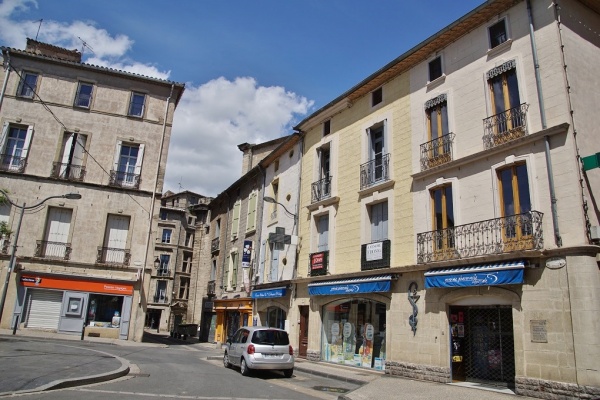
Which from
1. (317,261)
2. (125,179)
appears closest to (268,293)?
(317,261)

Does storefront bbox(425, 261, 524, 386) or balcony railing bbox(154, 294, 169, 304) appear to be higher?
balcony railing bbox(154, 294, 169, 304)

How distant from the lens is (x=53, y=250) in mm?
22781

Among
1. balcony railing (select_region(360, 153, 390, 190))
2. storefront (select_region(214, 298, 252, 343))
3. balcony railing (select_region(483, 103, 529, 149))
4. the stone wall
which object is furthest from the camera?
storefront (select_region(214, 298, 252, 343))

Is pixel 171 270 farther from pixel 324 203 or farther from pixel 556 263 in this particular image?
pixel 556 263

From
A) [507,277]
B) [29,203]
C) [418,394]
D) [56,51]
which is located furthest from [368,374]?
[56,51]

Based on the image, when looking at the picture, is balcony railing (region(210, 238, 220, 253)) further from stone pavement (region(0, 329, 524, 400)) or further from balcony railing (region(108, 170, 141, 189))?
stone pavement (region(0, 329, 524, 400))

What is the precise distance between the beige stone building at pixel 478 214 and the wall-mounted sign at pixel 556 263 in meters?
0.03

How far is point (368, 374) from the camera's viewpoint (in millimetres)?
14305

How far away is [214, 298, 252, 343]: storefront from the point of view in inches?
984

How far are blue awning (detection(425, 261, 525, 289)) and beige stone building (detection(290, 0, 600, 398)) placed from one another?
0.13ft

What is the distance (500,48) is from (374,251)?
7.66 meters

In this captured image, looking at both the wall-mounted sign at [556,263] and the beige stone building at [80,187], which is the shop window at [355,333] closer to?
the wall-mounted sign at [556,263]

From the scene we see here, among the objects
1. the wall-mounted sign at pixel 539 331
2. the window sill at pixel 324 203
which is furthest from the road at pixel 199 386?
the window sill at pixel 324 203

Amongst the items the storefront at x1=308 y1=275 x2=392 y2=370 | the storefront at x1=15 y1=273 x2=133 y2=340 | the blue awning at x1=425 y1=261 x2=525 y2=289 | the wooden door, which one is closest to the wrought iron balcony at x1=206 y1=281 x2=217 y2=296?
the storefront at x1=15 y1=273 x2=133 y2=340
